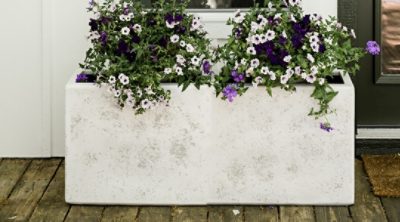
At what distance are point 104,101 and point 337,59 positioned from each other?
1.05 meters

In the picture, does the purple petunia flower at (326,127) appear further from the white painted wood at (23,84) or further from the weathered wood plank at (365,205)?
the white painted wood at (23,84)

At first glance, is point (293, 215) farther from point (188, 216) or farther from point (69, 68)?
point (69, 68)

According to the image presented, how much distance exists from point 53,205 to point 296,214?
109 centimetres

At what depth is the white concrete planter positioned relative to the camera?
4.56 metres

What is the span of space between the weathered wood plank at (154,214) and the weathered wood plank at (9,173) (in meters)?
0.67

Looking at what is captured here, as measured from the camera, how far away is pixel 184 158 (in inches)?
181

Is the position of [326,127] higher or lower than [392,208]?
higher

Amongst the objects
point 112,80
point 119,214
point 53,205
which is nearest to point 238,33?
point 112,80

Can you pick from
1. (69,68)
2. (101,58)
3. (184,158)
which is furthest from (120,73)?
(69,68)

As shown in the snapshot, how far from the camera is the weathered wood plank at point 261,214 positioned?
14.8 ft

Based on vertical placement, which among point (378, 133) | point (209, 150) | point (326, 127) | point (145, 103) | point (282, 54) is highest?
point (282, 54)

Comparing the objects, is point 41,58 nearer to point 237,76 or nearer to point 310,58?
point 237,76

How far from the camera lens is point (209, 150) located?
4609 millimetres

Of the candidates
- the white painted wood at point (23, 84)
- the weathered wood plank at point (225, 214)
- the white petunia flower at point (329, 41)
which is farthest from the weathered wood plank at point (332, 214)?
the white painted wood at point (23, 84)
